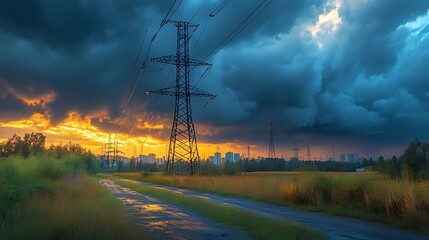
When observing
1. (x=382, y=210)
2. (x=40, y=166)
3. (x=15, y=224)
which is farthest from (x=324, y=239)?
(x=40, y=166)

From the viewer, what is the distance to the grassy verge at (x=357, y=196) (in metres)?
16.7

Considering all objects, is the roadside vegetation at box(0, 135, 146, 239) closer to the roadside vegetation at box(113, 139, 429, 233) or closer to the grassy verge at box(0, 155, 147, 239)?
the grassy verge at box(0, 155, 147, 239)

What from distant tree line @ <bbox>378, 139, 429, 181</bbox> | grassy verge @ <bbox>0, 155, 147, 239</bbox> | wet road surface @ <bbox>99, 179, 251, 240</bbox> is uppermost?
distant tree line @ <bbox>378, 139, 429, 181</bbox>

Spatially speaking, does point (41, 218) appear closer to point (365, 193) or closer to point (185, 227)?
point (185, 227)

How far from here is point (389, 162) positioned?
39.7 meters

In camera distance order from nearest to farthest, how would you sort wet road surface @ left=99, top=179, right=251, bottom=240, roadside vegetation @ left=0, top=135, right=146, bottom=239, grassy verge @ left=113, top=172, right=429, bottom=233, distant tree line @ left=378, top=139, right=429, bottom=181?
roadside vegetation @ left=0, top=135, right=146, bottom=239
wet road surface @ left=99, top=179, right=251, bottom=240
grassy verge @ left=113, top=172, right=429, bottom=233
distant tree line @ left=378, top=139, right=429, bottom=181

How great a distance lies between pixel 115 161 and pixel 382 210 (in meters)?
175

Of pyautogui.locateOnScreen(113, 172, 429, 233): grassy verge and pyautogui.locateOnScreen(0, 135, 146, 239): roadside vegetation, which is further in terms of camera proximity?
pyautogui.locateOnScreen(113, 172, 429, 233): grassy verge

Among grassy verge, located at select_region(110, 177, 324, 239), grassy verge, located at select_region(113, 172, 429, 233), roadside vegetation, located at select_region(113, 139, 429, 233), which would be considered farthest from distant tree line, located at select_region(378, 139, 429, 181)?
grassy verge, located at select_region(110, 177, 324, 239)

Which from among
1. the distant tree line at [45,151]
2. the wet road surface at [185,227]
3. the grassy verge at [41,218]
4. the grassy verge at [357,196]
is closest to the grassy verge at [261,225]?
the wet road surface at [185,227]

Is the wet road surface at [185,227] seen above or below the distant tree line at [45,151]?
below

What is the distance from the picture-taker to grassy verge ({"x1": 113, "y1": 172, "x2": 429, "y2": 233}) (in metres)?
16.7

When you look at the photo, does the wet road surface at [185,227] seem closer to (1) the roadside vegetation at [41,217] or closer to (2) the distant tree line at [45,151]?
(1) the roadside vegetation at [41,217]

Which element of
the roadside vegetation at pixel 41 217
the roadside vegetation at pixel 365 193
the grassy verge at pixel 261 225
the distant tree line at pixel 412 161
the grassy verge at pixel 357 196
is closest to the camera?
the roadside vegetation at pixel 41 217
